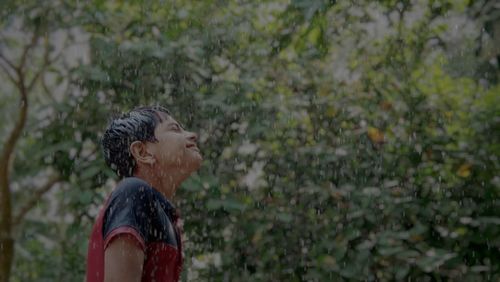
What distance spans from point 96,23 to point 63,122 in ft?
2.13

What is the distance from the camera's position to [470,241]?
4.37 metres

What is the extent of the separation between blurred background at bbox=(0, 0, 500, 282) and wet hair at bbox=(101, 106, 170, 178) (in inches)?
87.7

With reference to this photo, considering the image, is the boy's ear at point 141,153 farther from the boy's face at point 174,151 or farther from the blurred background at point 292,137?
the blurred background at point 292,137

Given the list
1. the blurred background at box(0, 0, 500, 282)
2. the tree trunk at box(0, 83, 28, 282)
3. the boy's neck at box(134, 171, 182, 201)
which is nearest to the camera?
the boy's neck at box(134, 171, 182, 201)

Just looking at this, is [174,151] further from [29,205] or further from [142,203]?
[29,205]

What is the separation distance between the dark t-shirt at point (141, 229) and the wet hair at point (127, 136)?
149mm

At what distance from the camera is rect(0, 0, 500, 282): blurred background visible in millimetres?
4426

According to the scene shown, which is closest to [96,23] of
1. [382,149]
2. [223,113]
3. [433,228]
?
[223,113]

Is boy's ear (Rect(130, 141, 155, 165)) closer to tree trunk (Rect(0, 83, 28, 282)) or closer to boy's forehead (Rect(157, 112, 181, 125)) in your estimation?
boy's forehead (Rect(157, 112, 181, 125))

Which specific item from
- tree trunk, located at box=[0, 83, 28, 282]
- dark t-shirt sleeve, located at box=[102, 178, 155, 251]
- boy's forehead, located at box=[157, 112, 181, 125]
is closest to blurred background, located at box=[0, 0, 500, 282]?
tree trunk, located at box=[0, 83, 28, 282]

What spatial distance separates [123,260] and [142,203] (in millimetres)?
158


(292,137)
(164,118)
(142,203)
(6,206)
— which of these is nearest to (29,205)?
(6,206)

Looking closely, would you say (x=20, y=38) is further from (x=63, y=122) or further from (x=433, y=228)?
(x=433, y=228)

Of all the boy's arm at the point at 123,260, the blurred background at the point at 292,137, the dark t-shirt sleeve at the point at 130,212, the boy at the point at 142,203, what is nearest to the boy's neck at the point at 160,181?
the boy at the point at 142,203
